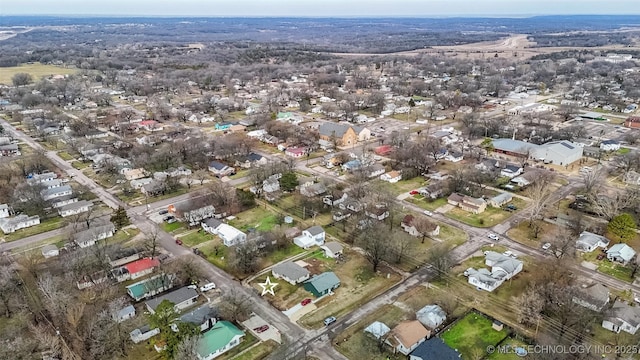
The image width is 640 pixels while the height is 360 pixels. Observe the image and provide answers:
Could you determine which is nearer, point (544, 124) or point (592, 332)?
point (592, 332)

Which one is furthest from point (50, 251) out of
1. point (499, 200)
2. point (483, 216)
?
point (499, 200)

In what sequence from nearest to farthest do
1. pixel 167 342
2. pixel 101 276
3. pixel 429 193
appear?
pixel 167 342
pixel 101 276
pixel 429 193

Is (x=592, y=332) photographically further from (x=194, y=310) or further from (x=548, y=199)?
(x=194, y=310)

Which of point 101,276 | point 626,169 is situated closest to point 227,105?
point 101,276

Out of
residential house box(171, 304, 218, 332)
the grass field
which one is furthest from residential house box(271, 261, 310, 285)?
the grass field

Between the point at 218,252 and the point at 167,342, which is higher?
the point at 167,342

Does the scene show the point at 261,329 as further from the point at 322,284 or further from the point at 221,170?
the point at 221,170

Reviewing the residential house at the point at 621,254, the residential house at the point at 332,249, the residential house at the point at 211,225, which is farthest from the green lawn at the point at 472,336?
the residential house at the point at 211,225
